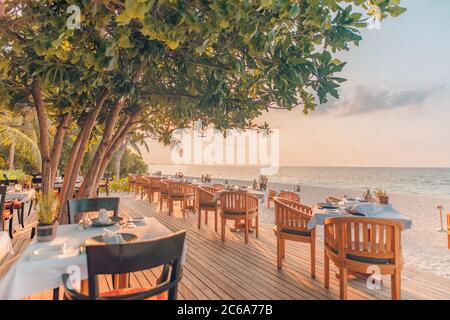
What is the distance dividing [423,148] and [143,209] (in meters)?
31.6

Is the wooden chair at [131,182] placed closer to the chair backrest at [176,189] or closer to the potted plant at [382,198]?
the chair backrest at [176,189]

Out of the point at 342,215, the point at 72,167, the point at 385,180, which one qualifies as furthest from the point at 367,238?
the point at 385,180

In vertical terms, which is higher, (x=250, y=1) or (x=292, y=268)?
(x=250, y=1)

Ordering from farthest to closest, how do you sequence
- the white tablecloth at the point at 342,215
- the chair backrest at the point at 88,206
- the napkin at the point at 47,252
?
the white tablecloth at the point at 342,215 < the chair backrest at the point at 88,206 < the napkin at the point at 47,252

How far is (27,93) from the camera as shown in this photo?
3367mm

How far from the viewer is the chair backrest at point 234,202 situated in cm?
436

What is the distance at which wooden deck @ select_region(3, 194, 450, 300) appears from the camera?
2494 mm

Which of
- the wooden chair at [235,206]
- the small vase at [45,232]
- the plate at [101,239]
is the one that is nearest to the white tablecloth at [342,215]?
the wooden chair at [235,206]

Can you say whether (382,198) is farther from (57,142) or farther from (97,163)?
(57,142)

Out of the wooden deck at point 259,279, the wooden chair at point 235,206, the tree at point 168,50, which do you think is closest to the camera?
the tree at point 168,50

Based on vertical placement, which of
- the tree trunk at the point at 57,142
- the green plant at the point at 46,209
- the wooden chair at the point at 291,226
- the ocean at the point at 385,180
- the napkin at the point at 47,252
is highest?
the tree trunk at the point at 57,142

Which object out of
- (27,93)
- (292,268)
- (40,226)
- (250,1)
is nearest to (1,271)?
(40,226)

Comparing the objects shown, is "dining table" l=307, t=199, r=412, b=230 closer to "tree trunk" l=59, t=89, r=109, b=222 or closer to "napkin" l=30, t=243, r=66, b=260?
"napkin" l=30, t=243, r=66, b=260

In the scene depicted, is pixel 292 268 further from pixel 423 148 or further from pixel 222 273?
pixel 423 148
